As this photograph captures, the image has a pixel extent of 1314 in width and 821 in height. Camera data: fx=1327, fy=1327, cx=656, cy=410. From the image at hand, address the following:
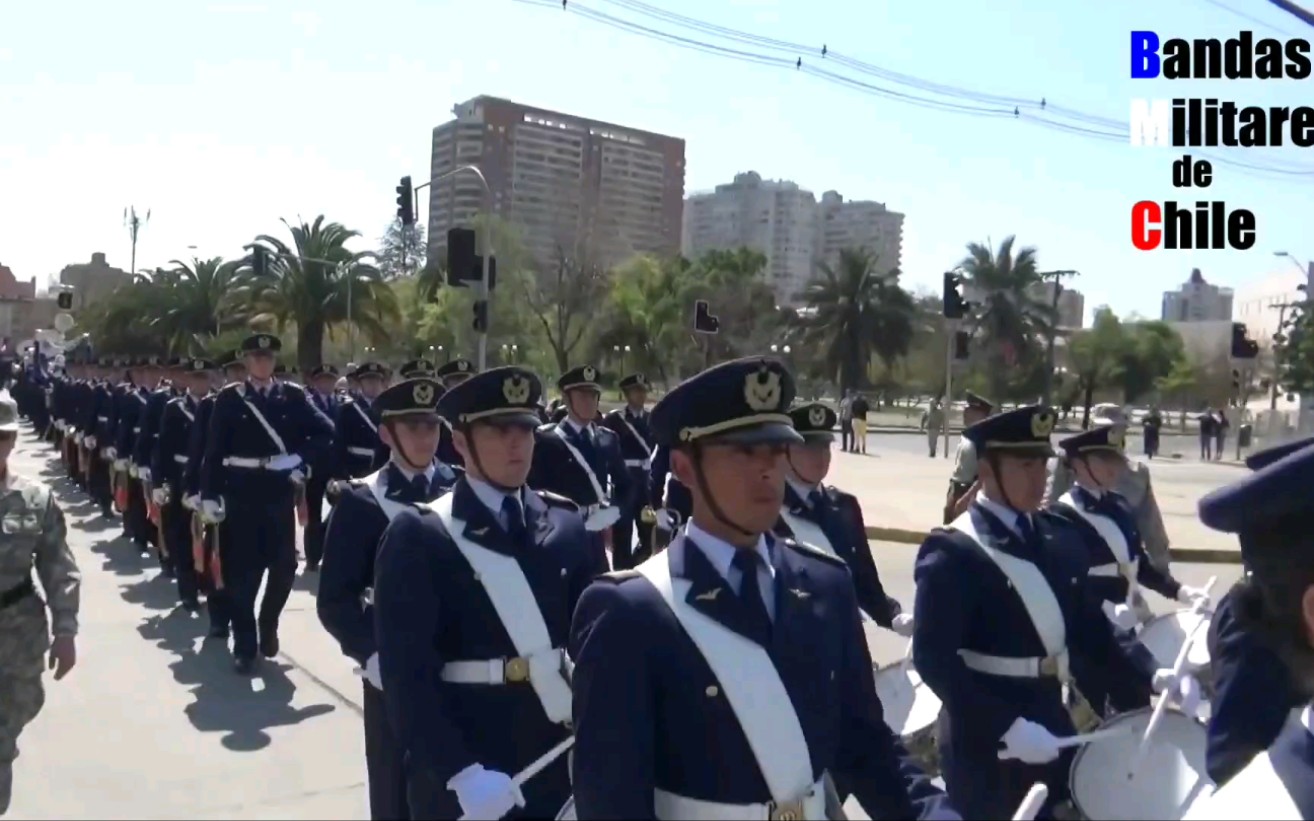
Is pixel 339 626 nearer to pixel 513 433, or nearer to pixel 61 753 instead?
pixel 513 433

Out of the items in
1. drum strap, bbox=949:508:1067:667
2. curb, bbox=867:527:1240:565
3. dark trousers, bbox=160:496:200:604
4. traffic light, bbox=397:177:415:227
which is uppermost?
traffic light, bbox=397:177:415:227

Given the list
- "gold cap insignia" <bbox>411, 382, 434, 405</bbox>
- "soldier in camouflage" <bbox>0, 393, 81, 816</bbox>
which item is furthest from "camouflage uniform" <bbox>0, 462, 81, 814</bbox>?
"gold cap insignia" <bbox>411, 382, 434, 405</bbox>

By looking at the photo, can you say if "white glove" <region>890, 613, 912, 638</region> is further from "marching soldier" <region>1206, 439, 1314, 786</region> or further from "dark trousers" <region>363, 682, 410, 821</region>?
"dark trousers" <region>363, 682, 410, 821</region>

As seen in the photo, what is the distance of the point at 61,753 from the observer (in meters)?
7.50

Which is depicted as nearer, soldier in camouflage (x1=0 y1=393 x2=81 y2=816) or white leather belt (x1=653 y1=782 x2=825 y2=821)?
white leather belt (x1=653 y1=782 x2=825 y2=821)

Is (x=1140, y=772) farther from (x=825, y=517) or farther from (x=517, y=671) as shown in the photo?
(x=825, y=517)

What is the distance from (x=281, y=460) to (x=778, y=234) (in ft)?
592

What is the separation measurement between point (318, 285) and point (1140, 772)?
46202 mm

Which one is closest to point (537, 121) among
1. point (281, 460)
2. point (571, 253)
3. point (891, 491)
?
point (571, 253)

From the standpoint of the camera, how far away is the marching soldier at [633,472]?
11930 mm

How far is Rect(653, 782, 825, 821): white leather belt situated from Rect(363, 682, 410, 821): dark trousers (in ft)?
6.75

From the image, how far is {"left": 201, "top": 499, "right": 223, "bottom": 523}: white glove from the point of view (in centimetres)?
924

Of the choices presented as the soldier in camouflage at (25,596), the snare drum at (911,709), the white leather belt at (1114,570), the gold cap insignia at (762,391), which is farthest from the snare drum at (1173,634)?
the soldier in camouflage at (25,596)

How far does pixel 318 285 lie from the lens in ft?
157
